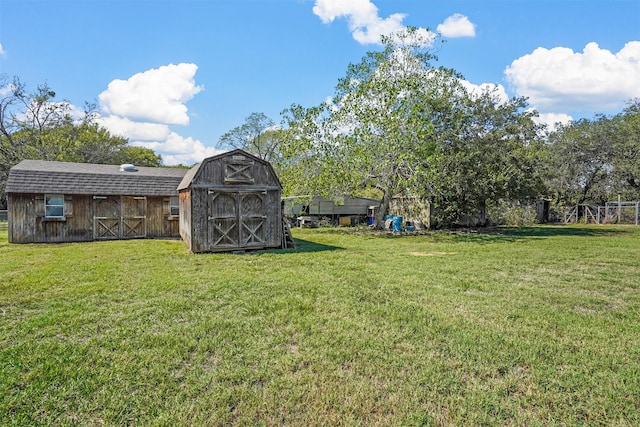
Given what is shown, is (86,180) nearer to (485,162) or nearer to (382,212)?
(382,212)

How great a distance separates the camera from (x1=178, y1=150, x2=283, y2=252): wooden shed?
10625 millimetres

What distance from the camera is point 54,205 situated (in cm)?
1414

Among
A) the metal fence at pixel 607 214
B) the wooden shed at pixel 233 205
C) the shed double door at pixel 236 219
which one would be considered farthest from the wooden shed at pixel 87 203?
the metal fence at pixel 607 214

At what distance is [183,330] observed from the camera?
437cm

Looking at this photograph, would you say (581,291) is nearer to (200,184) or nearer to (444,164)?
(200,184)

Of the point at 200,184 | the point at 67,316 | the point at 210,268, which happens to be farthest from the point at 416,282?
the point at 200,184

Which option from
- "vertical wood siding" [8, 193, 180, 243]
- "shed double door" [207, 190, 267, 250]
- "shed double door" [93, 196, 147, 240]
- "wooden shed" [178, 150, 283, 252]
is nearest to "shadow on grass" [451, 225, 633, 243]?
"wooden shed" [178, 150, 283, 252]

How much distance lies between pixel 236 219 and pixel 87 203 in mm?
7730

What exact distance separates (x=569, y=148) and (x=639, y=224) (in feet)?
24.5

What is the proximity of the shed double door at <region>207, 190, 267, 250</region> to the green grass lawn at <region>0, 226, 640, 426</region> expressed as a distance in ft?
10.4

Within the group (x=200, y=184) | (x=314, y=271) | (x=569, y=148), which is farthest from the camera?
(x=569, y=148)

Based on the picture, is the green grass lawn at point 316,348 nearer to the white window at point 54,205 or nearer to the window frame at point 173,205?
the white window at point 54,205

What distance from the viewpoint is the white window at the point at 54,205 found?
552 inches

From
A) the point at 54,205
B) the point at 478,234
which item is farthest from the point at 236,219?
the point at 478,234
